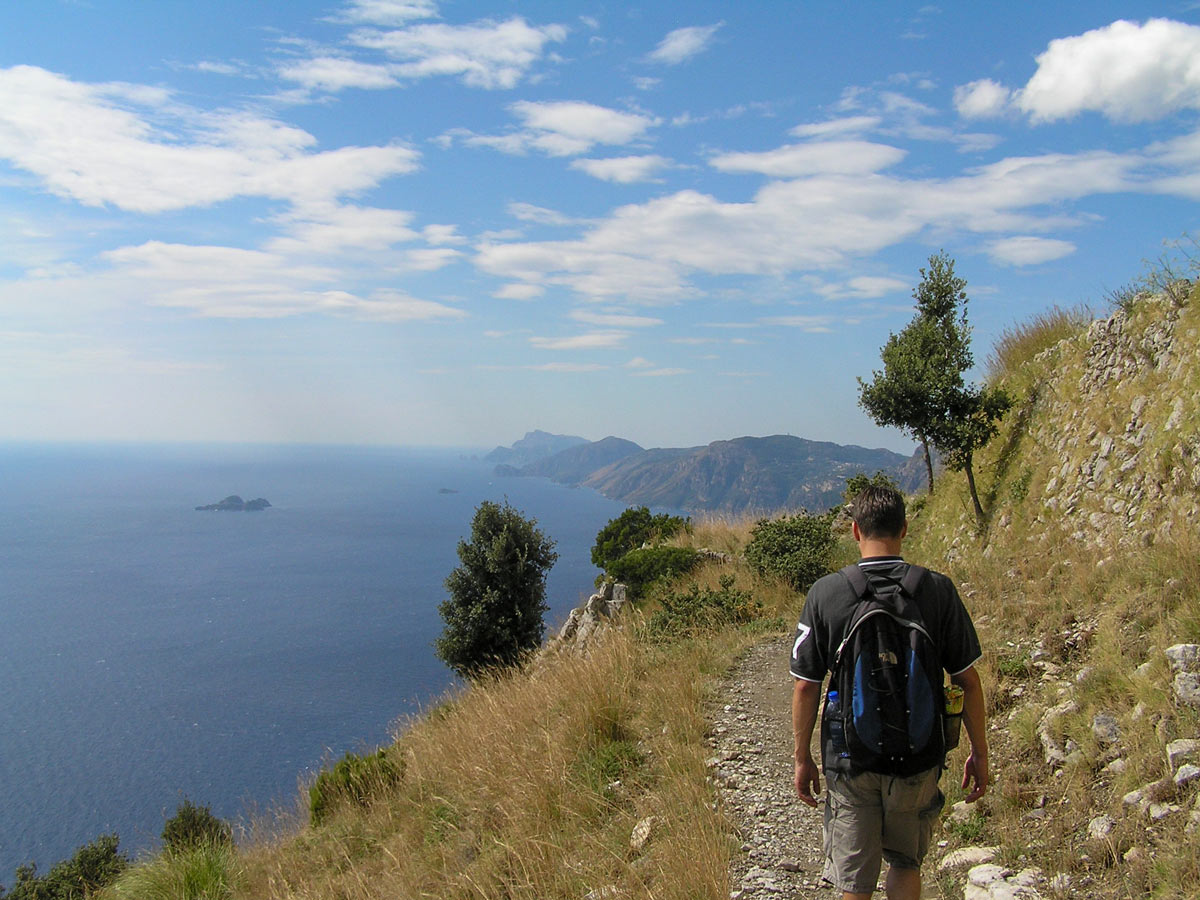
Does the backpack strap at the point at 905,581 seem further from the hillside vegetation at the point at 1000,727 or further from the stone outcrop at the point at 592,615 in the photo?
the stone outcrop at the point at 592,615

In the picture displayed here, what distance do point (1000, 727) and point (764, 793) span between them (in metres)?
1.98

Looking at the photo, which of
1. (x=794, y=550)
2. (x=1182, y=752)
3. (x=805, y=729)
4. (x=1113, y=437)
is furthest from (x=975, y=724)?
(x=794, y=550)

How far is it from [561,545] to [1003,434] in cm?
9064

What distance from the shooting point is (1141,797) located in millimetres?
3816

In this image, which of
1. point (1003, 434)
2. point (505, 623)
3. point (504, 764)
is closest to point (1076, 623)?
point (504, 764)

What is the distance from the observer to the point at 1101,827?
3.79 metres

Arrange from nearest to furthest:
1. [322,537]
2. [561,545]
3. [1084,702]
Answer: [1084,702] → [561,545] → [322,537]

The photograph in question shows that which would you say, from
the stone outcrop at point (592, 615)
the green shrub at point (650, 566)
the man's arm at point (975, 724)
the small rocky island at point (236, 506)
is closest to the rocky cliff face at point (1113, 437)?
the man's arm at point (975, 724)

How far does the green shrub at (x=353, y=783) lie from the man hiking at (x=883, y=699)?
7657mm

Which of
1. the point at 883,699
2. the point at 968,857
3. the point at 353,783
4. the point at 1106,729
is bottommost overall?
the point at 353,783

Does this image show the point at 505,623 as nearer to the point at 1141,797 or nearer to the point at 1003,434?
the point at 1003,434

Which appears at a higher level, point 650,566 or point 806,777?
point 806,777

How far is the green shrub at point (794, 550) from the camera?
1297 cm

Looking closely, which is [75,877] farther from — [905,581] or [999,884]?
[905,581]
